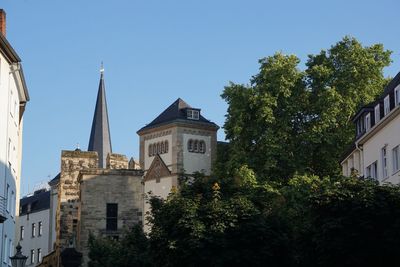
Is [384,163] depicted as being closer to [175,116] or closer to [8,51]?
[8,51]

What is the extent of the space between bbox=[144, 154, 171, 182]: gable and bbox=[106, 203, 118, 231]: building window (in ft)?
139

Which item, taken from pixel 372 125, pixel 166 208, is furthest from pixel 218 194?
pixel 372 125

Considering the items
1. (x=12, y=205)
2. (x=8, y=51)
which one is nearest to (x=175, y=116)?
(x=12, y=205)

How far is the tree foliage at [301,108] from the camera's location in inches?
2277

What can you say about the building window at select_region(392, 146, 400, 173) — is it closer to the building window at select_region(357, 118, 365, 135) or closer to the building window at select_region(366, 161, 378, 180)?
the building window at select_region(366, 161, 378, 180)

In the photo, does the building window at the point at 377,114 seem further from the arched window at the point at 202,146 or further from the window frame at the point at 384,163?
the arched window at the point at 202,146

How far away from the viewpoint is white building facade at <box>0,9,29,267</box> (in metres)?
37.4

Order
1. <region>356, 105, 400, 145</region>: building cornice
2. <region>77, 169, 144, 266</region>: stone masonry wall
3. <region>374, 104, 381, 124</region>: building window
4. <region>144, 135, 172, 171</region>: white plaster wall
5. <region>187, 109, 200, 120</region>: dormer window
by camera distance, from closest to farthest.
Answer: <region>356, 105, 400, 145</region>: building cornice < <region>374, 104, 381, 124</region>: building window < <region>77, 169, 144, 266</region>: stone masonry wall < <region>144, 135, 172, 171</region>: white plaster wall < <region>187, 109, 200, 120</region>: dormer window

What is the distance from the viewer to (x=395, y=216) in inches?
1021

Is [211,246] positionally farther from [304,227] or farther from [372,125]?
[372,125]

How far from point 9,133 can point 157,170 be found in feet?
188

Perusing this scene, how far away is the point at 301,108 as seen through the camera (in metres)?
59.8

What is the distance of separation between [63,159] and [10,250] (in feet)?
38.2

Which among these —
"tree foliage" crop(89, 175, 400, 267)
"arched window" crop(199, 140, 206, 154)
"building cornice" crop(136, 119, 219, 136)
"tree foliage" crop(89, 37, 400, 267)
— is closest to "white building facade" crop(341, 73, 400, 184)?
"tree foliage" crop(89, 37, 400, 267)
